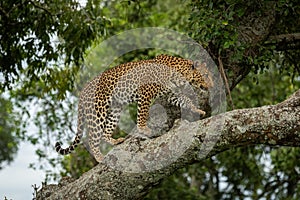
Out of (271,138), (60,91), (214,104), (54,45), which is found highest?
(54,45)

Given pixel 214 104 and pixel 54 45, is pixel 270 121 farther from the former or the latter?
pixel 54 45

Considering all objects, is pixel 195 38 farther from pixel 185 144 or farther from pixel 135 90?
pixel 185 144

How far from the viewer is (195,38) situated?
6727 mm

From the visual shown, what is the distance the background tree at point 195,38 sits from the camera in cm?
680

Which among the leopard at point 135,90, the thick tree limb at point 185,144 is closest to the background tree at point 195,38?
the leopard at point 135,90

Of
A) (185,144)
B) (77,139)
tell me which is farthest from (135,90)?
(185,144)

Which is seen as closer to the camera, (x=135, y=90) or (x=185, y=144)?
(x=185, y=144)

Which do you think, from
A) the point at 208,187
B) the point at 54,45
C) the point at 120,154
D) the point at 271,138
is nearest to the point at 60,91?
the point at 54,45

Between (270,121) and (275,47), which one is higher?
(275,47)

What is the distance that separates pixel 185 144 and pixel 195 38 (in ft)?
6.59

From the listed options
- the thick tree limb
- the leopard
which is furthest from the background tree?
the thick tree limb

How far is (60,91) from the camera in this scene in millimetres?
9039

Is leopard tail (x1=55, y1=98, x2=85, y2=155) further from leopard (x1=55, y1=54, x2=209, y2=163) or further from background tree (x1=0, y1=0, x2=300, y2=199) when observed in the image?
background tree (x1=0, y1=0, x2=300, y2=199)

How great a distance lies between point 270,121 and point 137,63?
164cm
